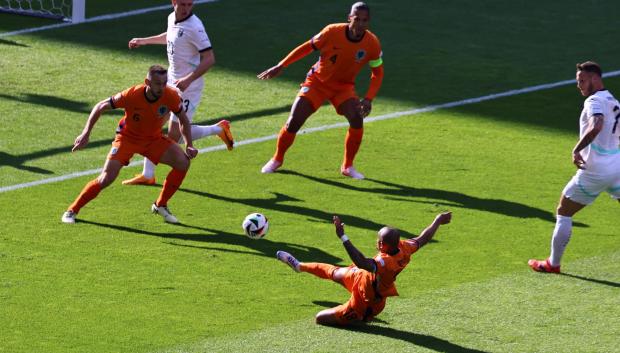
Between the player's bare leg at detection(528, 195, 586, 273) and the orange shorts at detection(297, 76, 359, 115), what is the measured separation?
425 centimetres

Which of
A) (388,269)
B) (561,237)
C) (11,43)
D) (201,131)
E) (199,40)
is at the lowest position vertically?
(11,43)

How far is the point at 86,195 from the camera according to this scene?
601 inches

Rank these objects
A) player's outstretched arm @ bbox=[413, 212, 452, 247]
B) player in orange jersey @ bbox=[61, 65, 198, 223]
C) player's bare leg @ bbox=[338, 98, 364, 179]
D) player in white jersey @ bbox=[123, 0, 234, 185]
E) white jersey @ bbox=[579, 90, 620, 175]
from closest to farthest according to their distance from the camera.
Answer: player's outstretched arm @ bbox=[413, 212, 452, 247], white jersey @ bbox=[579, 90, 620, 175], player in orange jersey @ bbox=[61, 65, 198, 223], player in white jersey @ bbox=[123, 0, 234, 185], player's bare leg @ bbox=[338, 98, 364, 179]

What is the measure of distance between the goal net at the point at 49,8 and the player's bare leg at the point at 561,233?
12.9 m

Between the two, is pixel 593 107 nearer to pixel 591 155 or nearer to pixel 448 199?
pixel 591 155

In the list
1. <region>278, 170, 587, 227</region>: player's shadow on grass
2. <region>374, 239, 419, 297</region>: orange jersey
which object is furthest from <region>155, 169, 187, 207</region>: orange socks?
<region>374, 239, 419, 297</region>: orange jersey

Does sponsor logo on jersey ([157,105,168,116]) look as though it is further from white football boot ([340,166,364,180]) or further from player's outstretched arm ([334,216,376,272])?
player's outstretched arm ([334,216,376,272])

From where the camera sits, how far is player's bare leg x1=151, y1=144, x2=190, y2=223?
15.5 m

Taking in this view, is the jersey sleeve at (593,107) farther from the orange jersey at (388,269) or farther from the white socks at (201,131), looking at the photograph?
the white socks at (201,131)

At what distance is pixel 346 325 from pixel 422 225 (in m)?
3.40

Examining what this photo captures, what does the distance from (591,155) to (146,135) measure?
4.80m

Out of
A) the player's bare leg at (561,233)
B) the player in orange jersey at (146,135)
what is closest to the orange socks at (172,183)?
the player in orange jersey at (146,135)

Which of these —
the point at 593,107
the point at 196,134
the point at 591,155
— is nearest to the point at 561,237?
the point at 591,155

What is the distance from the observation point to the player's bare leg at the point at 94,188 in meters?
15.2
